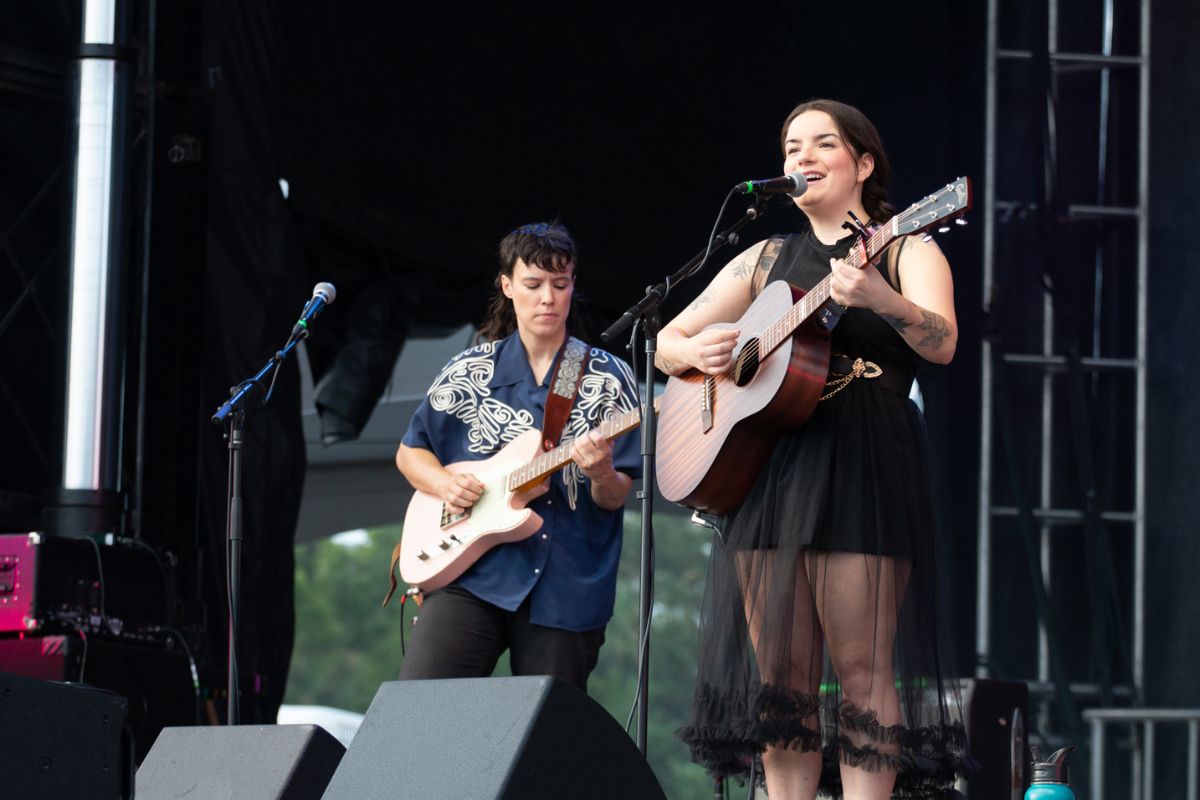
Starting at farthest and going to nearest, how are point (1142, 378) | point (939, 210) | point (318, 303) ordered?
1. point (1142, 378)
2. point (318, 303)
3. point (939, 210)

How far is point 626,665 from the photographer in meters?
37.7

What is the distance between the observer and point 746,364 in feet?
10.8

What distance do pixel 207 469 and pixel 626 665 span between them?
3262 cm

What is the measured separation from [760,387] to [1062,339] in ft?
10.8

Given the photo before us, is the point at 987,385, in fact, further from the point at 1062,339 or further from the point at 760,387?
the point at 760,387

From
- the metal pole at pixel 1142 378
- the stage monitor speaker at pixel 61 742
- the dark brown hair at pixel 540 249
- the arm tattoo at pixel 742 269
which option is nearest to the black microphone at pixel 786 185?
the arm tattoo at pixel 742 269

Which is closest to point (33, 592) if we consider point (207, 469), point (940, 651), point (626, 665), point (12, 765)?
point (207, 469)

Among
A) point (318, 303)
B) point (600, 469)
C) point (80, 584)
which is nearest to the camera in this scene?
point (600, 469)

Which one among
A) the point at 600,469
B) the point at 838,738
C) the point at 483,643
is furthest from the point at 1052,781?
the point at 483,643

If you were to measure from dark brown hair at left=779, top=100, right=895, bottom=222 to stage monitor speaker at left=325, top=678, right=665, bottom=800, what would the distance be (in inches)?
48.5

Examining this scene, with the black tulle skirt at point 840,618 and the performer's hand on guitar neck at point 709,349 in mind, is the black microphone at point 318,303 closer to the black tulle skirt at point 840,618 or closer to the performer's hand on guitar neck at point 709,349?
the performer's hand on guitar neck at point 709,349

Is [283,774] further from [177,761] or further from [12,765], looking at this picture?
[12,765]

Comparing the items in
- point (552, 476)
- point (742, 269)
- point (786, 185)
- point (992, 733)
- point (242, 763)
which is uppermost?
point (786, 185)

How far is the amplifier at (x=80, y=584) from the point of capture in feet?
15.1
